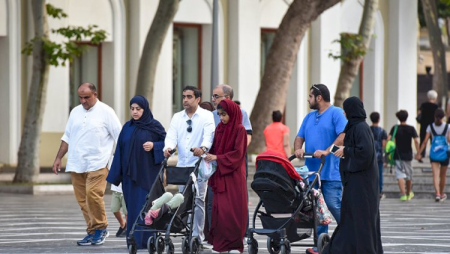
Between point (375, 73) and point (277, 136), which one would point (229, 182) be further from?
point (375, 73)

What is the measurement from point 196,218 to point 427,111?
17301mm

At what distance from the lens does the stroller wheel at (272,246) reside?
13789 mm

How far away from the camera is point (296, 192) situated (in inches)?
534

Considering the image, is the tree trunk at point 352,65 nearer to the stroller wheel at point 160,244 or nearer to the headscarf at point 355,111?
the stroller wheel at point 160,244

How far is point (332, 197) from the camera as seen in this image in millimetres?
14023

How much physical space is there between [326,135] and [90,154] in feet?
9.80

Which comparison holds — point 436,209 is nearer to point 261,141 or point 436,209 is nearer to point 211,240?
point 261,141

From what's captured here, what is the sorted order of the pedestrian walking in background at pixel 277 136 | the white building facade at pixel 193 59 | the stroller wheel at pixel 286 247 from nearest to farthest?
the stroller wheel at pixel 286 247 < the pedestrian walking in background at pixel 277 136 < the white building facade at pixel 193 59

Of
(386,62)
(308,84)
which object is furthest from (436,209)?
(386,62)

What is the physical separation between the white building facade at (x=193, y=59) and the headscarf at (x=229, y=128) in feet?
49.5

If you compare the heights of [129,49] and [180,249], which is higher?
[129,49]

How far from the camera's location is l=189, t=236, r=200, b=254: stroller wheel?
45.3 ft

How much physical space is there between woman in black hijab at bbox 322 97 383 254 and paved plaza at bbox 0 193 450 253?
203 cm

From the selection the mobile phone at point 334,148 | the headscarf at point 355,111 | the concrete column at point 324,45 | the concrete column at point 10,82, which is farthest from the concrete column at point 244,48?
the headscarf at point 355,111
